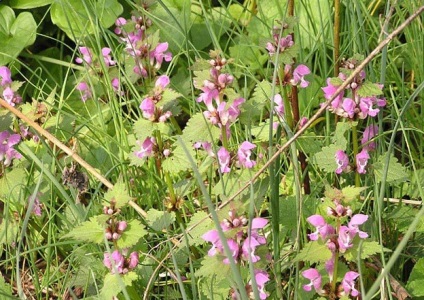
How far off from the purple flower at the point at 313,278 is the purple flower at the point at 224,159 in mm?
244

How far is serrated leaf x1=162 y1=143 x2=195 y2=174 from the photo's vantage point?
1.51m

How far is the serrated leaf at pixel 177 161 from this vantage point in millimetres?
1513

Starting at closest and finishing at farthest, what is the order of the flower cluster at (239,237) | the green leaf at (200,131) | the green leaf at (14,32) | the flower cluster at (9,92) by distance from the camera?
the flower cluster at (239,237) → the green leaf at (200,131) → the flower cluster at (9,92) → the green leaf at (14,32)

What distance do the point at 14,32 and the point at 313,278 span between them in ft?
4.99

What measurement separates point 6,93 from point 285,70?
60 cm

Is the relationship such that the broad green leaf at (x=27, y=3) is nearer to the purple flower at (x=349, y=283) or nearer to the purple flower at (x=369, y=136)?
the purple flower at (x=369, y=136)

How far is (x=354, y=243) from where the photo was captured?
127 centimetres

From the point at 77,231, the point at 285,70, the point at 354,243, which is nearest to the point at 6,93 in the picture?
the point at 77,231

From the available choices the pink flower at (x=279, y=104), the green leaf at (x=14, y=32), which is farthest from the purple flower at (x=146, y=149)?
the green leaf at (x=14, y=32)

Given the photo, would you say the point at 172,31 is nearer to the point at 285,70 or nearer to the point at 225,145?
the point at 285,70

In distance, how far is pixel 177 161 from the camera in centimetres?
154

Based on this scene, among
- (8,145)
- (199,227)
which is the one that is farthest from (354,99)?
(8,145)

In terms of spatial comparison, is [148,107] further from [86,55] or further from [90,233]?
[86,55]

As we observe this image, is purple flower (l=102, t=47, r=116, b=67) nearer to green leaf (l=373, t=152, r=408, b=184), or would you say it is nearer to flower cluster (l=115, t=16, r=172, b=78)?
flower cluster (l=115, t=16, r=172, b=78)
